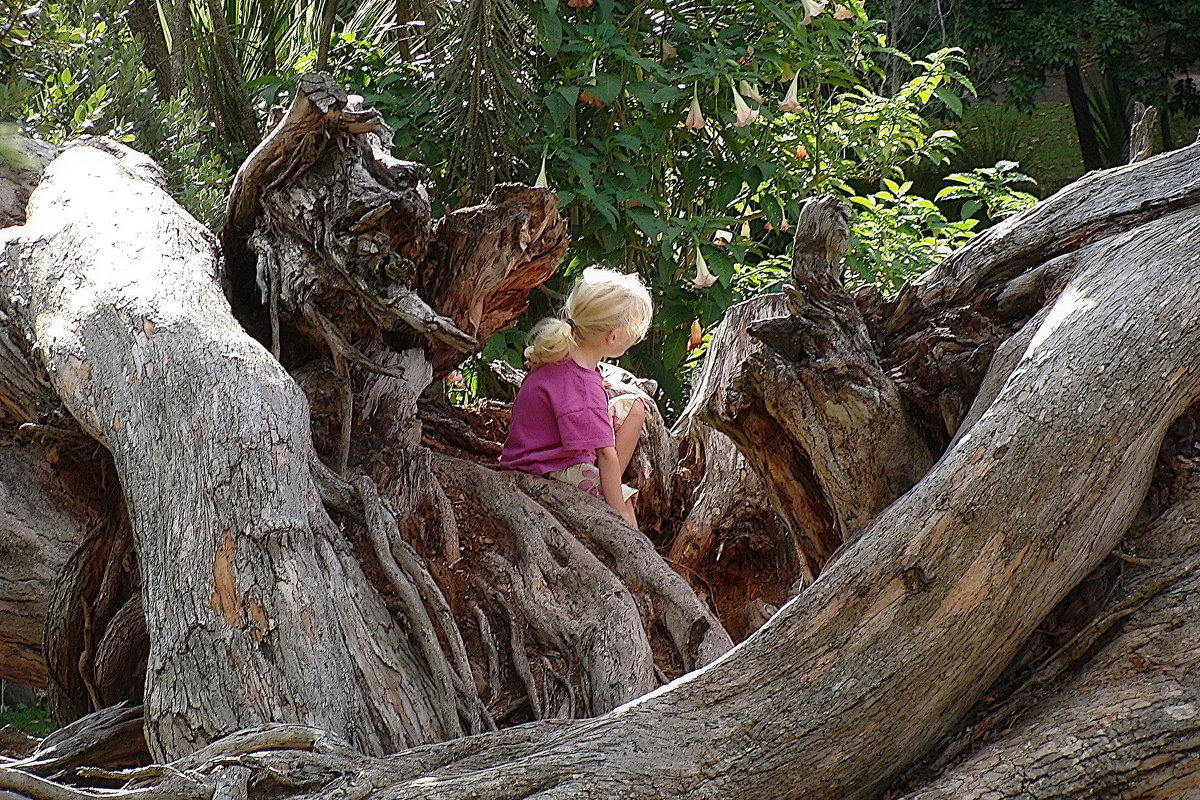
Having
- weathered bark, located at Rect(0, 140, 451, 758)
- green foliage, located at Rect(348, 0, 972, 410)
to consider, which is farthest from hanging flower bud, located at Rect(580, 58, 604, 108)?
weathered bark, located at Rect(0, 140, 451, 758)

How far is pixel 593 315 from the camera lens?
3.93 metres

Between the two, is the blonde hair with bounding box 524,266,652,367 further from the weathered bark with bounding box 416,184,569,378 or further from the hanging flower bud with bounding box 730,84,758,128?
the hanging flower bud with bounding box 730,84,758,128

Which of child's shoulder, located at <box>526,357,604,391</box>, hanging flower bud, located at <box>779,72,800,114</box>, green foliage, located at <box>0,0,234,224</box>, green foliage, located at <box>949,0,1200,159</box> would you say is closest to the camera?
child's shoulder, located at <box>526,357,604,391</box>

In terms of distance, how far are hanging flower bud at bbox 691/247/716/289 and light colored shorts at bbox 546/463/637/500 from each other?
5.08ft

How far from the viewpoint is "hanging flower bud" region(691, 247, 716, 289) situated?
5.21 m

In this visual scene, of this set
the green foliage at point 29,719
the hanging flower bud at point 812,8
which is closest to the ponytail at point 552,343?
the hanging flower bud at point 812,8

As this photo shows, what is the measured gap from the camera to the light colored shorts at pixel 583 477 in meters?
3.83

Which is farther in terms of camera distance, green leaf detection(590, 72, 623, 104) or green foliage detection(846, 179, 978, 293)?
green foliage detection(846, 179, 978, 293)

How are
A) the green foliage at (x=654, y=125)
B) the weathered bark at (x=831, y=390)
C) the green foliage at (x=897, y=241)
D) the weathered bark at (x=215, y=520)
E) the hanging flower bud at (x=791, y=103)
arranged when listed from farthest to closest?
the green foliage at (x=897, y=241) → the hanging flower bud at (x=791, y=103) → the green foliage at (x=654, y=125) → the weathered bark at (x=831, y=390) → the weathered bark at (x=215, y=520)

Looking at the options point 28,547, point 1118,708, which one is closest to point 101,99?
point 28,547

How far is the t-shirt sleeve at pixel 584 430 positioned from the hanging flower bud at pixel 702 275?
1459 mm

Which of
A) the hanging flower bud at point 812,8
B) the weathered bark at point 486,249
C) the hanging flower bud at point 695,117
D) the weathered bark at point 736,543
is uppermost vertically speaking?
the hanging flower bud at point 812,8

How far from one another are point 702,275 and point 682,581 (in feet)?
7.42

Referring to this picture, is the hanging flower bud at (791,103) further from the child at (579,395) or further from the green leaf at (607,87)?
the child at (579,395)
